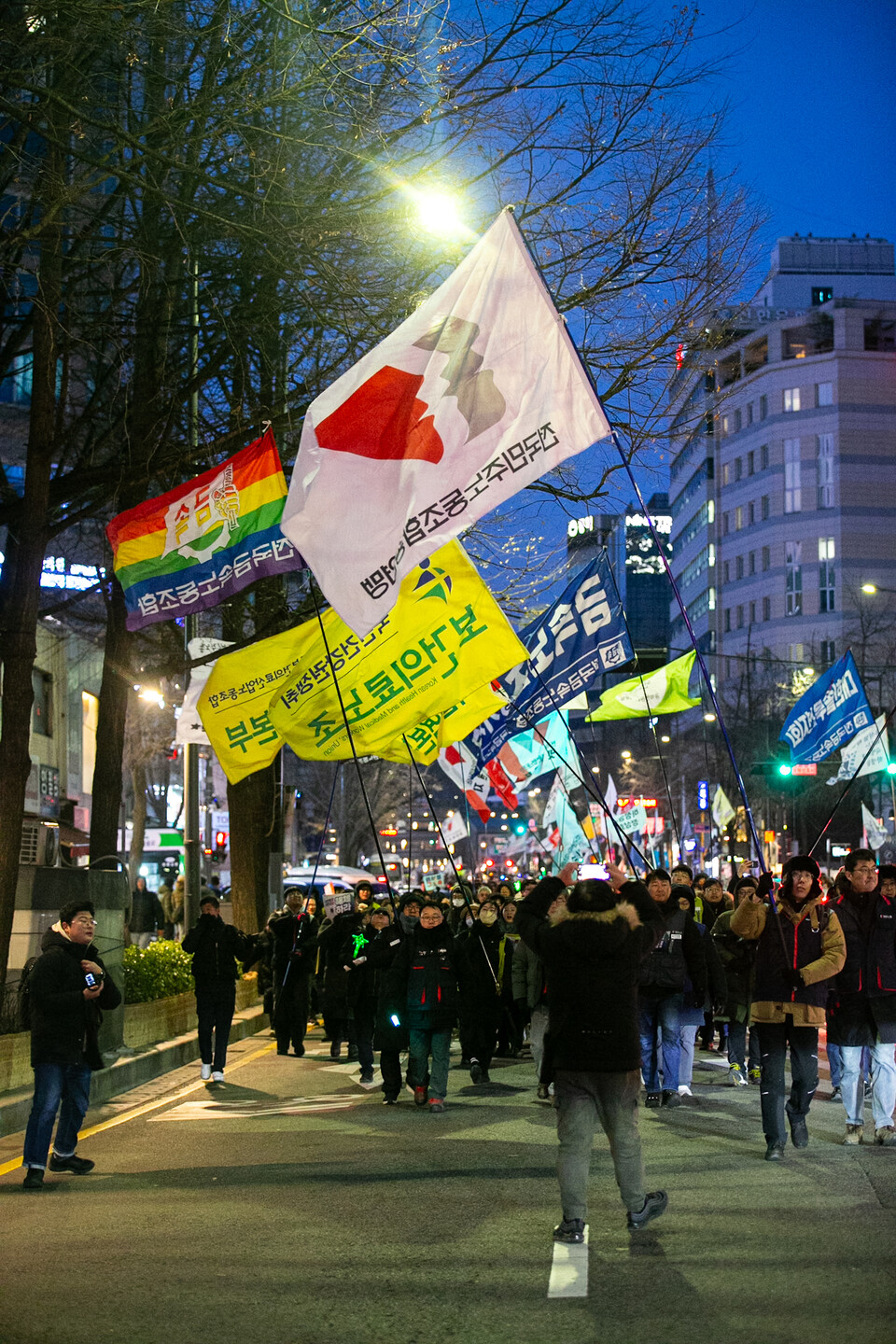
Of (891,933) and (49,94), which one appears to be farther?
(891,933)

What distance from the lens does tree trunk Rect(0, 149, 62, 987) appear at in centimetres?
1460

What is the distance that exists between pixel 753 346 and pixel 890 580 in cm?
1740

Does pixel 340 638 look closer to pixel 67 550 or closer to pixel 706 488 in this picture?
pixel 67 550

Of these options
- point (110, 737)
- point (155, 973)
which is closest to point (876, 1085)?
point (155, 973)

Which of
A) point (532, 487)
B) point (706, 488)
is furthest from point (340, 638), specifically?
point (706, 488)

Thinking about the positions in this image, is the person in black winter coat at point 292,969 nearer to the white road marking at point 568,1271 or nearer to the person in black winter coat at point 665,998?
the person in black winter coat at point 665,998

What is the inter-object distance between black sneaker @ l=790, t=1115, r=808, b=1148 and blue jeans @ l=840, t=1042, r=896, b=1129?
71 cm

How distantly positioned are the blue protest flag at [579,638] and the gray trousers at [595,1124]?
965 centimetres

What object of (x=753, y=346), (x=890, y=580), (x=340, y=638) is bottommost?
(x=340, y=638)

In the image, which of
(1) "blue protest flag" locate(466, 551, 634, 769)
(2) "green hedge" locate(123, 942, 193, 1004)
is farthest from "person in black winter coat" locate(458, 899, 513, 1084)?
(2) "green hedge" locate(123, 942, 193, 1004)

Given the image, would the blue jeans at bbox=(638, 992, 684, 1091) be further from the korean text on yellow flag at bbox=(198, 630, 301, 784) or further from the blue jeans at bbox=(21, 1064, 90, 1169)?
the blue jeans at bbox=(21, 1064, 90, 1169)

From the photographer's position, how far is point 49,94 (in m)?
10.1

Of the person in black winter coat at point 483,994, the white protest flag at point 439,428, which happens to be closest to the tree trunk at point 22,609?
the person in black winter coat at point 483,994

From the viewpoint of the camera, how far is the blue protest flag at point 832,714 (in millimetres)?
20750
